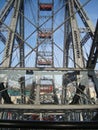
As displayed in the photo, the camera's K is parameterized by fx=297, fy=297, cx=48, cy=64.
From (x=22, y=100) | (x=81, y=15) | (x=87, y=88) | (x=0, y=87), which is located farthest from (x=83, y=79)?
(x=22, y=100)

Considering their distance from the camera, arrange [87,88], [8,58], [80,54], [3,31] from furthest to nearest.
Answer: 1. [3,31]
2. [80,54]
3. [8,58]
4. [87,88]

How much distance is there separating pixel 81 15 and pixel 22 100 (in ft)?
25.7

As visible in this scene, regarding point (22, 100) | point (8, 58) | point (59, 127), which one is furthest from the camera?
point (22, 100)

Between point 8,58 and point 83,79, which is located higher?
point 8,58

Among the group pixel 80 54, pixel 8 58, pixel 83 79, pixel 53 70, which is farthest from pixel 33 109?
pixel 80 54

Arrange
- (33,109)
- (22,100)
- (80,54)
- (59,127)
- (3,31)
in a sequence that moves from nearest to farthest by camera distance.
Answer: (59,127) < (33,109) < (80,54) < (3,31) < (22,100)

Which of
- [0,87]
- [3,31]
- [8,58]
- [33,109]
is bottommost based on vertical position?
[33,109]

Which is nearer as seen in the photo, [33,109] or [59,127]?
[59,127]

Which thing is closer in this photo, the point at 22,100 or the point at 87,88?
the point at 87,88

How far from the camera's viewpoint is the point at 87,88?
15.5 meters

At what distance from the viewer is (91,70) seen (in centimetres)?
1463

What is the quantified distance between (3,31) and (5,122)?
17346mm

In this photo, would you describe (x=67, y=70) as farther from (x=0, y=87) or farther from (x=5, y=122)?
(x=5, y=122)

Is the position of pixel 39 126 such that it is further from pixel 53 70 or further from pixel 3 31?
pixel 3 31
